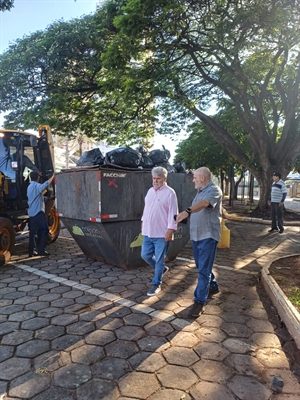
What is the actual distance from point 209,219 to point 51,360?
7.27ft

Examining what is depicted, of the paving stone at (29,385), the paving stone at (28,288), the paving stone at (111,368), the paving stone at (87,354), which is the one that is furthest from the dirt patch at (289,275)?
the paving stone at (28,288)

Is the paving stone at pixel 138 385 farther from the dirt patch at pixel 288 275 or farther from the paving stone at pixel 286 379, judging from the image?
the dirt patch at pixel 288 275

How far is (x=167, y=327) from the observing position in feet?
11.6

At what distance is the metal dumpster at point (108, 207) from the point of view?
514 centimetres

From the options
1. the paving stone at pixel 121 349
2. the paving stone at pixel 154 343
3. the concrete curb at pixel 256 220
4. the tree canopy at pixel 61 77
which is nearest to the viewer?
the paving stone at pixel 121 349

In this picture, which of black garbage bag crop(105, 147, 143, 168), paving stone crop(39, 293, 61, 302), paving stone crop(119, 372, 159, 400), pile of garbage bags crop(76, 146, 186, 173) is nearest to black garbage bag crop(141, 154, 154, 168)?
pile of garbage bags crop(76, 146, 186, 173)

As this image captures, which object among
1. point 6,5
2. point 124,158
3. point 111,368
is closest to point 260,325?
point 111,368

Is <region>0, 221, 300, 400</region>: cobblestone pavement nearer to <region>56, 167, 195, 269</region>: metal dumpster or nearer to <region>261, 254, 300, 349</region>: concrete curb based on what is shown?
<region>261, 254, 300, 349</region>: concrete curb

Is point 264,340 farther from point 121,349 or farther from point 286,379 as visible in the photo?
point 121,349

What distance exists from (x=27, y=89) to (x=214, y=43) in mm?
7894

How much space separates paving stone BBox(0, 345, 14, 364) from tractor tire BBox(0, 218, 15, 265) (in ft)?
10.5

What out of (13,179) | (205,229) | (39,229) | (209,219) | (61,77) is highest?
(61,77)

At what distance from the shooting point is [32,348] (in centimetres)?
309

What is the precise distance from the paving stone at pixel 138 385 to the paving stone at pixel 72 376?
0.32m
